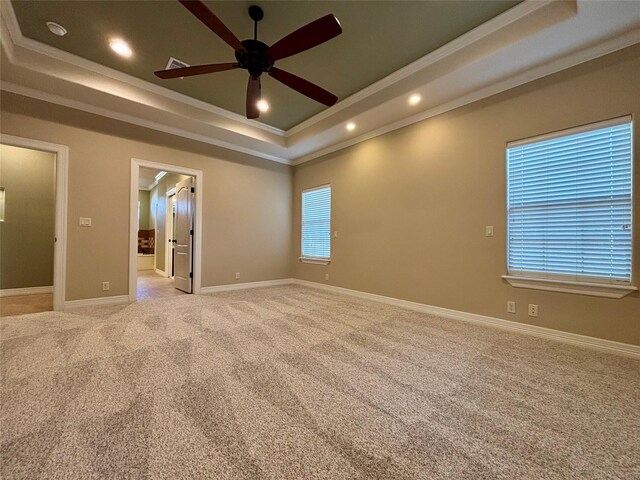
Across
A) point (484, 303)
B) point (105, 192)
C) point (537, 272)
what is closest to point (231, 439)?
point (484, 303)

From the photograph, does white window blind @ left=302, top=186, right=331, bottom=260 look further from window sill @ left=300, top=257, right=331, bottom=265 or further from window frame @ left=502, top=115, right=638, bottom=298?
window frame @ left=502, top=115, right=638, bottom=298

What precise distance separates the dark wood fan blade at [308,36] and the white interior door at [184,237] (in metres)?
3.42

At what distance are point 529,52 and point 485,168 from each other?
1177 millimetres

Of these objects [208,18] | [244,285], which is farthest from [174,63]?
[244,285]

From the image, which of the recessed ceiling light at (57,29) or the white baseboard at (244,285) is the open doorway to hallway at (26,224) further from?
the recessed ceiling light at (57,29)

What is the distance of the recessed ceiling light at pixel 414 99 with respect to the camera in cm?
331

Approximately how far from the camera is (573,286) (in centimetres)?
255

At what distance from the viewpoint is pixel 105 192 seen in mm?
3785

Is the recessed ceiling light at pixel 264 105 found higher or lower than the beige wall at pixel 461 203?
higher

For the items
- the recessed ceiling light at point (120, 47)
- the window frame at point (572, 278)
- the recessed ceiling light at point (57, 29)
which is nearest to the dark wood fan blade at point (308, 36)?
the recessed ceiling light at point (120, 47)

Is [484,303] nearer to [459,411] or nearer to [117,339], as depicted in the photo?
[459,411]

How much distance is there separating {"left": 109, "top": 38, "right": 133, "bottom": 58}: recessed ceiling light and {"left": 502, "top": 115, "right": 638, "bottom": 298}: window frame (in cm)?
461

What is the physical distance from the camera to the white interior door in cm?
476

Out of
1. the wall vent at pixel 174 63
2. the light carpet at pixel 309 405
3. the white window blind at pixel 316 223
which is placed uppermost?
the wall vent at pixel 174 63
